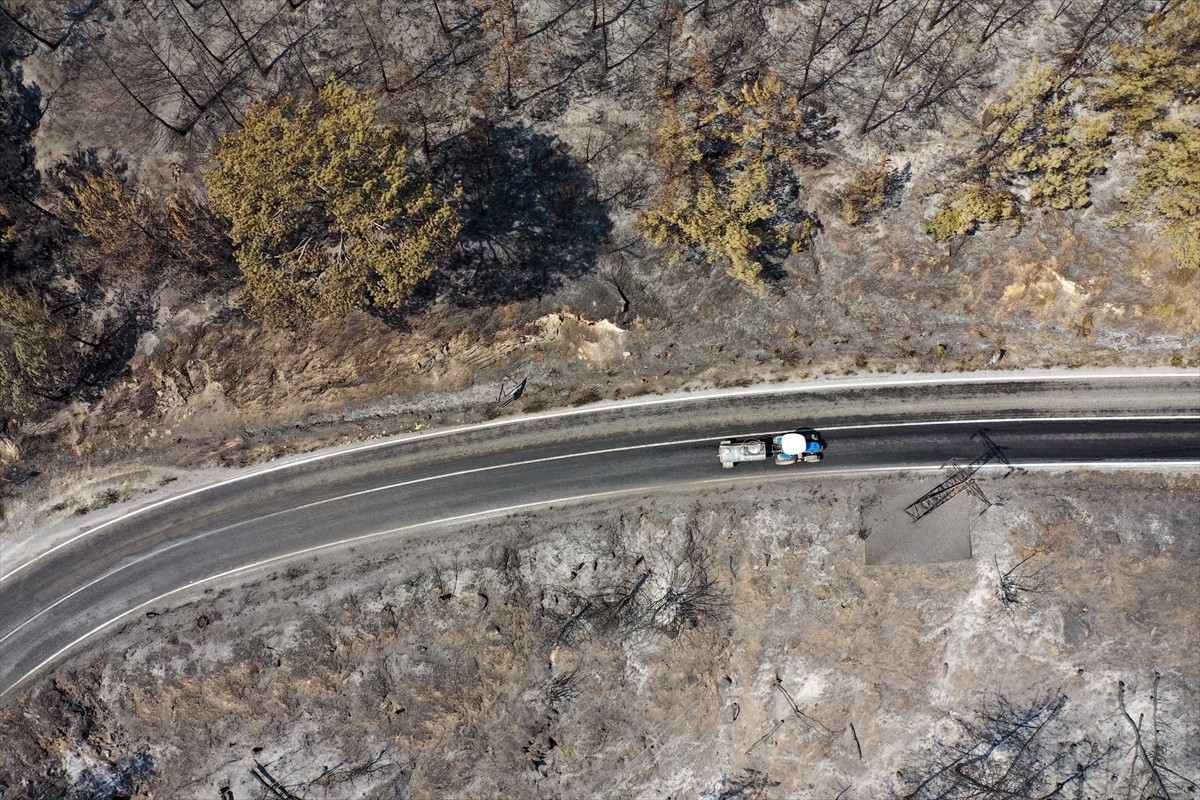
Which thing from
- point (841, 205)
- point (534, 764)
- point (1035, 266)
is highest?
point (841, 205)

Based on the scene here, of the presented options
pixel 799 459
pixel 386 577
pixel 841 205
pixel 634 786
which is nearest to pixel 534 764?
pixel 634 786

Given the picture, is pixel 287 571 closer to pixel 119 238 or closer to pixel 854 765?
pixel 119 238

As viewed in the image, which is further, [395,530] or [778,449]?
[395,530]

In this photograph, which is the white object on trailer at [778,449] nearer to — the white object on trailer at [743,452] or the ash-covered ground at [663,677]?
the white object on trailer at [743,452]

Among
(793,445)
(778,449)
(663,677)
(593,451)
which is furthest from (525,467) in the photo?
(793,445)

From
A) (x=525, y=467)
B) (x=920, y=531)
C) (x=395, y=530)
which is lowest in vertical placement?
(x=920, y=531)

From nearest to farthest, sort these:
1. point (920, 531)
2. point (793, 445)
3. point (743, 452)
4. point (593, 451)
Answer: point (793, 445)
point (743, 452)
point (920, 531)
point (593, 451)

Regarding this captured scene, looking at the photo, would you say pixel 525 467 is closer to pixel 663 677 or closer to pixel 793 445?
pixel 663 677

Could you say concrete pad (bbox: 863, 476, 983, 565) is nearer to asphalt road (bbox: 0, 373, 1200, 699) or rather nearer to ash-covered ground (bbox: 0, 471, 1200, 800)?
ash-covered ground (bbox: 0, 471, 1200, 800)
